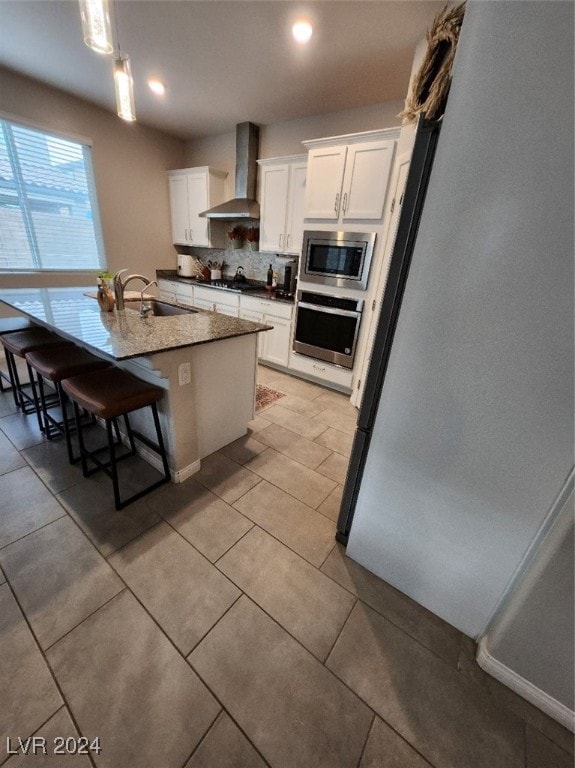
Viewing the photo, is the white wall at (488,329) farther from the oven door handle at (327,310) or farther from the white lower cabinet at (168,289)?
the white lower cabinet at (168,289)

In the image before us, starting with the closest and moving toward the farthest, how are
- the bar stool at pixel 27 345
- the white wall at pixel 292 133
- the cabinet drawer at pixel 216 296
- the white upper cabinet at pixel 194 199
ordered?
the bar stool at pixel 27 345 < the white wall at pixel 292 133 < the cabinet drawer at pixel 216 296 < the white upper cabinet at pixel 194 199

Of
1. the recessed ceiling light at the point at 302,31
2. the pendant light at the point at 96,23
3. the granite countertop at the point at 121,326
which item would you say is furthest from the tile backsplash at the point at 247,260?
the pendant light at the point at 96,23

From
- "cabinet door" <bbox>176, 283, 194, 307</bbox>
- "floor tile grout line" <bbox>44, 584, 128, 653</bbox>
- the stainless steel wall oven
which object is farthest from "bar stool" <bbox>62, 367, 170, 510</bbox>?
"cabinet door" <bbox>176, 283, 194, 307</bbox>

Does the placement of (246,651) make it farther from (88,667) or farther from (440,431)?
(440,431)

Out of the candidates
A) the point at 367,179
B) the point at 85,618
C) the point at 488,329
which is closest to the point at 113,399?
the point at 85,618

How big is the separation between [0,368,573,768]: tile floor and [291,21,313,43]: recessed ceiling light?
3.28 meters

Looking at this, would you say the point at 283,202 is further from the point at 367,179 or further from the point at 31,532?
the point at 31,532

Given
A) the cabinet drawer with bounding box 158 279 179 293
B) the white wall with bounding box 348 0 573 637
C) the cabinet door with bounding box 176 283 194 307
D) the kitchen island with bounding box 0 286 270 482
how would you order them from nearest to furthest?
1. the white wall with bounding box 348 0 573 637
2. the kitchen island with bounding box 0 286 270 482
3. the cabinet door with bounding box 176 283 194 307
4. the cabinet drawer with bounding box 158 279 179 293

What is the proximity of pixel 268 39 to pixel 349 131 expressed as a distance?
1.34 meters

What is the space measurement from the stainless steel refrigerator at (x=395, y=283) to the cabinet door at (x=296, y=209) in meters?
2.58

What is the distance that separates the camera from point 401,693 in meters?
1.10

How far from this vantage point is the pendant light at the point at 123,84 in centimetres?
175

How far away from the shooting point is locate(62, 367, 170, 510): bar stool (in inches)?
61.2

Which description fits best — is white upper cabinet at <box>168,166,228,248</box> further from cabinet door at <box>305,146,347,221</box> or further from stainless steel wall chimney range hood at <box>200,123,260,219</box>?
cabinet door at <box>305,146,347,221</box>
